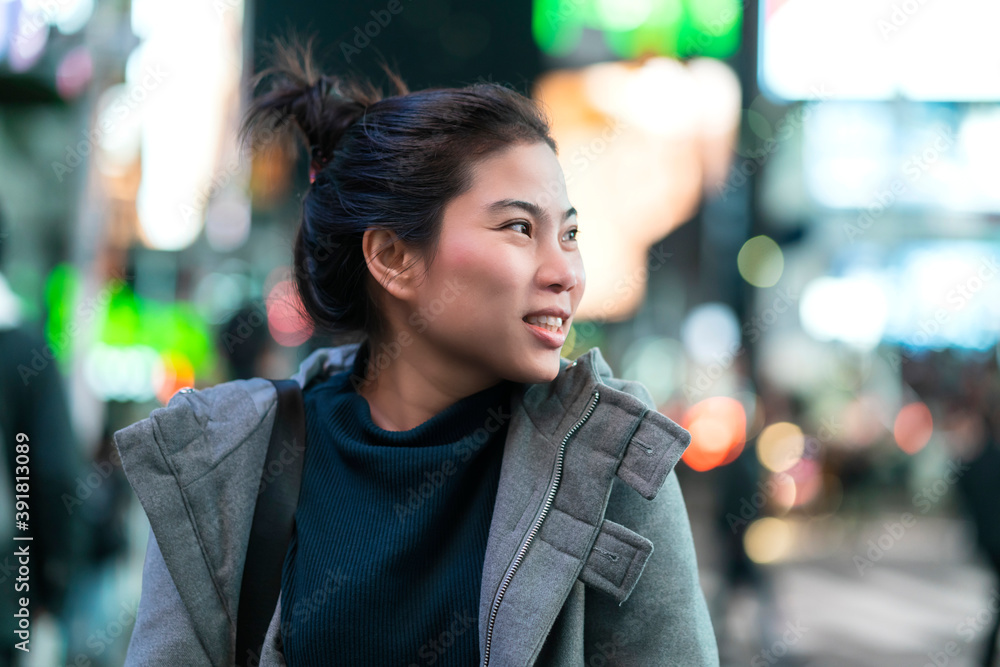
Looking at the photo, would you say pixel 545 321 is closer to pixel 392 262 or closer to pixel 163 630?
pixel 392 262

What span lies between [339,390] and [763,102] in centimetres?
1049

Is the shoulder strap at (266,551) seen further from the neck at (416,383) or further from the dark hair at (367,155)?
the dark hair at (367,155)

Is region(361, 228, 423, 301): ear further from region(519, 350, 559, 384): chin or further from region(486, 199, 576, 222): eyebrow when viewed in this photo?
region(519, 350, 559, 384): chin

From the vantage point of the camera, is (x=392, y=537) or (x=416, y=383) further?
(x=416, y=383)

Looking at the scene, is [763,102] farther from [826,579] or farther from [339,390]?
[339,390]

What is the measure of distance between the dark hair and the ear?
0.10 ft

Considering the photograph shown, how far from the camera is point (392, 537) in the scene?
1.75 metres

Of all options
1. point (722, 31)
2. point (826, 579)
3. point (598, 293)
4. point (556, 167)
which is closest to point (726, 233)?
point (722, 31)

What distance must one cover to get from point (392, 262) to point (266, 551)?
75cm

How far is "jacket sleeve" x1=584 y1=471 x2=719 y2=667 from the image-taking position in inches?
65.4

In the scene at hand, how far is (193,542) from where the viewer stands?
1.76m

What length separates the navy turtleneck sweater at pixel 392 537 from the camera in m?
1.68

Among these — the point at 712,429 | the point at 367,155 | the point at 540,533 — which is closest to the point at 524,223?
the point at 367,155

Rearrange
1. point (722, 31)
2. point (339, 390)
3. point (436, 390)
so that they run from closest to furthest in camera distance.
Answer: point (436, 390)
point (339, 390)
point (722, 31)
